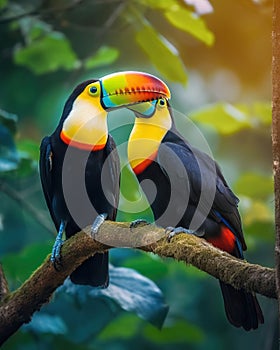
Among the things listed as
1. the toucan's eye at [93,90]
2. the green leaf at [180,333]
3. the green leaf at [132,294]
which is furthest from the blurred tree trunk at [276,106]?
the green leaf at [180,333]

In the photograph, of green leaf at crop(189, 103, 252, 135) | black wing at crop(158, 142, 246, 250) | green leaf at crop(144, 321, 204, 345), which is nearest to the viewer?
black wing at crop(158, 142, 246, 250)

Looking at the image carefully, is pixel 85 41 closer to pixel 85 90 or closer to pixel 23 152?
pixel 23 152

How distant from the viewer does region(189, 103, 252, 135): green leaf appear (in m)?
2.60

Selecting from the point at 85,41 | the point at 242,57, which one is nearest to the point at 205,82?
the point at 242,57

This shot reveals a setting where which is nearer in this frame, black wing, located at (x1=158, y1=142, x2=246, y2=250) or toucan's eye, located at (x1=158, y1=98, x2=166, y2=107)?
black wing, located at (x1=158, y1=142, x2=246, y2=250)

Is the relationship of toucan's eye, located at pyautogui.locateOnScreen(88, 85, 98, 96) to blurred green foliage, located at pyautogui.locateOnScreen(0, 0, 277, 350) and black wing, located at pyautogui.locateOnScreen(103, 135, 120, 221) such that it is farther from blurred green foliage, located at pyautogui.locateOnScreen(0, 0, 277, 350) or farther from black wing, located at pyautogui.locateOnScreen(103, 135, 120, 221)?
blurred green foliage, located at pyautogui.locateOnScreen(0, 0, 277, 350)

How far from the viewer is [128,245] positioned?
1.68 m

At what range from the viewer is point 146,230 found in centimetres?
167

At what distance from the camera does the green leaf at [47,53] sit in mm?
2938

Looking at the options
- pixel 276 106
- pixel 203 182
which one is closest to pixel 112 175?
pixel 203 182

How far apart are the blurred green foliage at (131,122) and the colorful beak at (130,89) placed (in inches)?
10.9

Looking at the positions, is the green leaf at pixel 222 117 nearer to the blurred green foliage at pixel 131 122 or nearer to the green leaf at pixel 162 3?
the blurred green foliage at pixel 131 122

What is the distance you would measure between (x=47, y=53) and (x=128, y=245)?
1498mm

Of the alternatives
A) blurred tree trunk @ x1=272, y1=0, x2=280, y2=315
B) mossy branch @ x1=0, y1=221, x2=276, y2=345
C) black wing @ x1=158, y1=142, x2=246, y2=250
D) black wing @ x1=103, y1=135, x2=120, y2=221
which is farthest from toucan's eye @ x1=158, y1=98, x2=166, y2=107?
blurred tree trunk @ x1=272, y1=0, x2=280, y2=315
